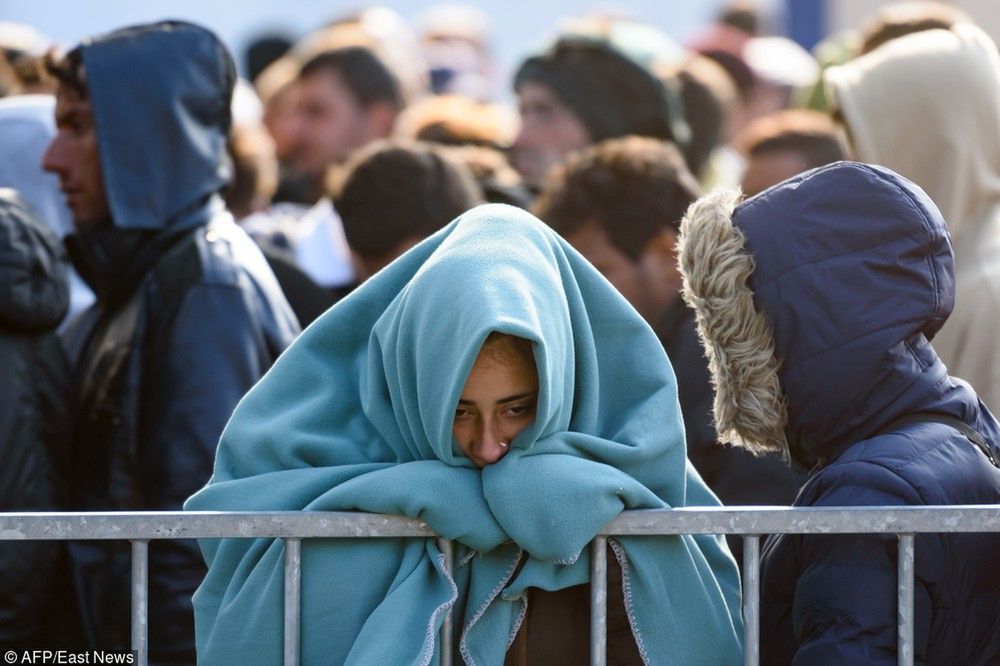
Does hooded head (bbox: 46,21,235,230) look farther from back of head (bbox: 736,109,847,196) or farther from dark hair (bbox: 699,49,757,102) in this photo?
dark hair (bbox: 699,49,757,102)

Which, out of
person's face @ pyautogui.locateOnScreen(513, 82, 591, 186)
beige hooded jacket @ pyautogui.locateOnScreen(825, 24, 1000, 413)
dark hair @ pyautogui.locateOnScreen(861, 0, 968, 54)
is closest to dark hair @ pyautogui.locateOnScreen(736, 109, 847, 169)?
dark hair @ pyautogui.locateOnScreen(861, 0, 968, 54)

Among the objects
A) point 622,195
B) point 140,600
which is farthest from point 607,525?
point 622,195

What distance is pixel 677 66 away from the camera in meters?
6.65

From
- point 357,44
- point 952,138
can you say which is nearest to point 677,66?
point 357,44

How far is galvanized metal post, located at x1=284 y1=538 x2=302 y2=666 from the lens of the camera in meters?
2.48

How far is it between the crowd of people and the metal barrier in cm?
4

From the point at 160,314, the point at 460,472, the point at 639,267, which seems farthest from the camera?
the point at 639,267

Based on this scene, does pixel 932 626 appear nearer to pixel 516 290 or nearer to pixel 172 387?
pixel 516 290

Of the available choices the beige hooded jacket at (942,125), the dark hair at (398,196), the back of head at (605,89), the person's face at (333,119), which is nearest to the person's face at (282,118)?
the person's face at (333,119)

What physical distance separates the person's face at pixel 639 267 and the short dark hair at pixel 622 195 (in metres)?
0.02

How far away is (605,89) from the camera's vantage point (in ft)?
18.9

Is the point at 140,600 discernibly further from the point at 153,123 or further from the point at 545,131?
the point at 545,131

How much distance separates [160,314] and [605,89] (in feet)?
8.18

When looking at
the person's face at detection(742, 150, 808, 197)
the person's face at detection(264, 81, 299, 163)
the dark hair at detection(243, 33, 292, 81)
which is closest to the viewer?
the person's face at detection(742, 150, 808, 197)
